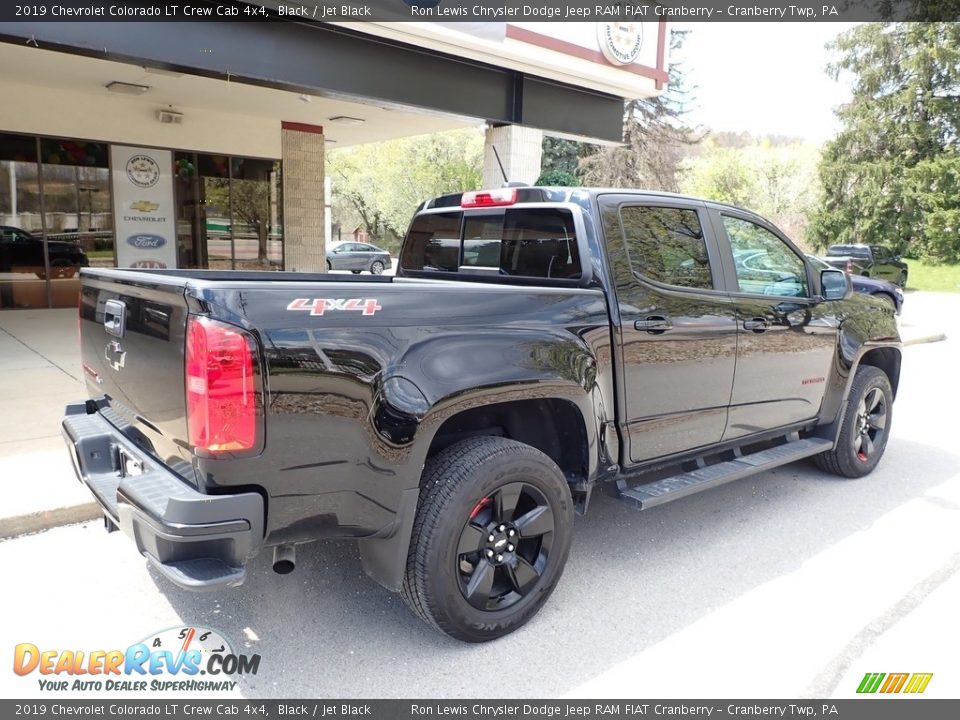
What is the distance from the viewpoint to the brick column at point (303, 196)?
1455 centimetres

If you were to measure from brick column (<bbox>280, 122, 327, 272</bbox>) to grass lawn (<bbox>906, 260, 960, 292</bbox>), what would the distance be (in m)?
22.1

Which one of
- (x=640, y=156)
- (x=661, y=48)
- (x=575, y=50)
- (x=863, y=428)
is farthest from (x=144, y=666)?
(x=640, y=156)

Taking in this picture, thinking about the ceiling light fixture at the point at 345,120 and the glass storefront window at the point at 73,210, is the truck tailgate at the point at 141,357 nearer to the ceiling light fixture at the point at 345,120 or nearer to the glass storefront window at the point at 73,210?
the ceiling light fixture at the point at 345,120

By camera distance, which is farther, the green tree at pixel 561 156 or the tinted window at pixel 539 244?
the green tree at pixel 561 156

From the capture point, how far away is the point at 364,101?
828 cm

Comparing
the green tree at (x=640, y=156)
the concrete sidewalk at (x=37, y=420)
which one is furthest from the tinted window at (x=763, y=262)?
the green tree at (x=640, y=156)

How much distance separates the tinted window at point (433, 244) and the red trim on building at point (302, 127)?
10.8 metres

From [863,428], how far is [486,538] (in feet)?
12.3

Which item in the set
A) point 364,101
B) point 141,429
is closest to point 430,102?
point 364,101

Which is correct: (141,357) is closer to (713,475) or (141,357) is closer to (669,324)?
(669,324)

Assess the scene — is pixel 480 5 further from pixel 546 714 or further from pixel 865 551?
pixel 546 714

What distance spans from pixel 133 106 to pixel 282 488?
12.8 m

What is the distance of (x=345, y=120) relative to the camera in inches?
521

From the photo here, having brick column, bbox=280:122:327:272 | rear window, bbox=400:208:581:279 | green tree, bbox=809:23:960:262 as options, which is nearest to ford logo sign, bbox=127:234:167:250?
brick column, bbox=280:122:327:272
